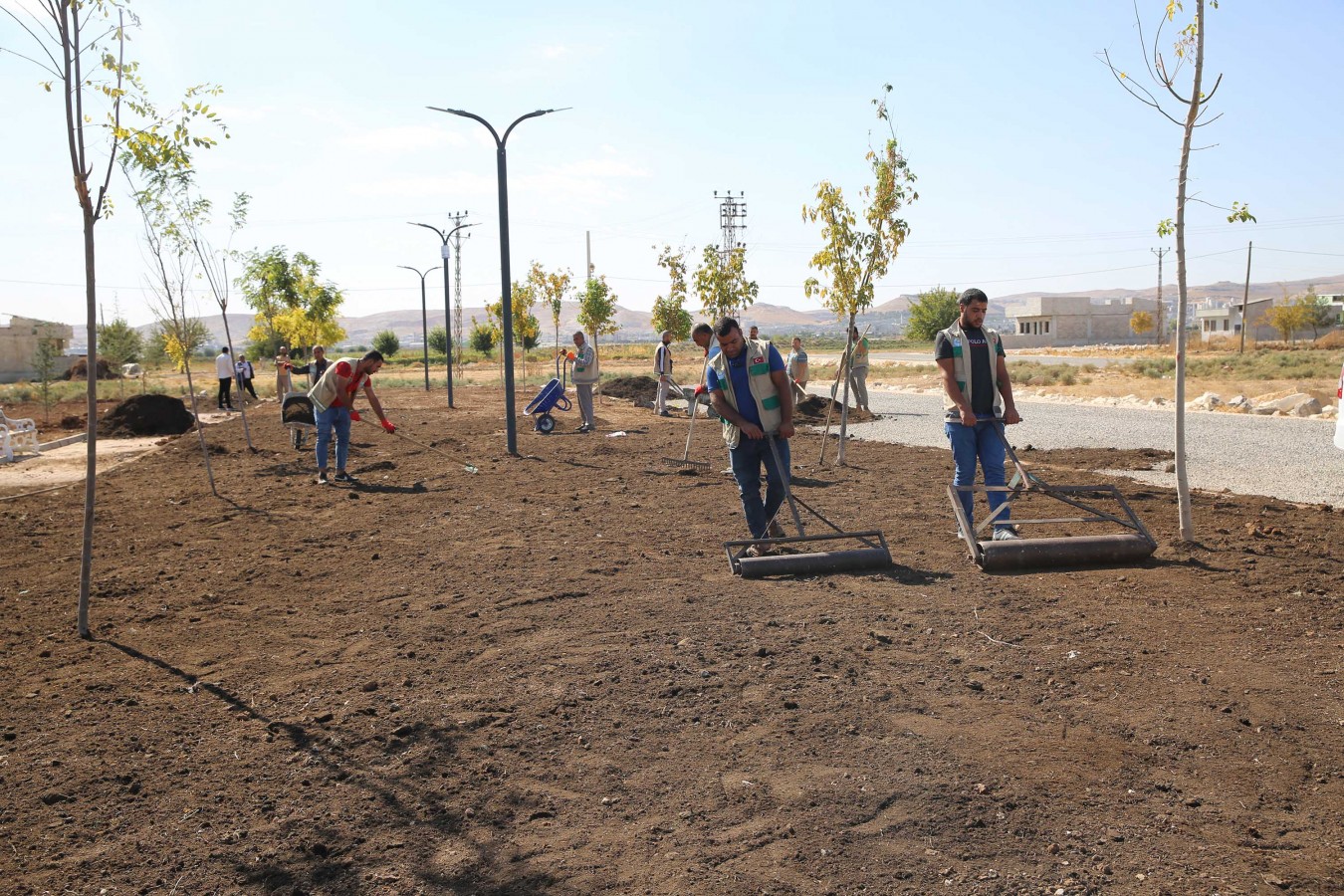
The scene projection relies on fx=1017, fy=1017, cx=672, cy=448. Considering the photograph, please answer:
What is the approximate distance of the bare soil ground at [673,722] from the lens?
327cm

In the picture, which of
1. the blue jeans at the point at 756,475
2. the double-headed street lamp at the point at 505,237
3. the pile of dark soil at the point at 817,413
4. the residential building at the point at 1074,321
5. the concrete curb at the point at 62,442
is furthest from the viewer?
the residential building at the point at 1074,321

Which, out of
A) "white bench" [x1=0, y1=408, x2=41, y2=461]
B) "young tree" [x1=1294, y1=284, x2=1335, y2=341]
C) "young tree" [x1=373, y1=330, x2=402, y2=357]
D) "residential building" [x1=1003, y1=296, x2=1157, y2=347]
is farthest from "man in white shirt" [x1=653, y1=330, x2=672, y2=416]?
"residential building" [x1=1003, y1=296, x2=1157, y2=347]

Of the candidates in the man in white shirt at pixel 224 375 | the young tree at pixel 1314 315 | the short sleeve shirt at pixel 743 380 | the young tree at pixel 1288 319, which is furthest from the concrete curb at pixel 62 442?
the young tree at pixel 1314 315

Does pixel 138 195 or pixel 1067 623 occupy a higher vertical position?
pixel 138 195

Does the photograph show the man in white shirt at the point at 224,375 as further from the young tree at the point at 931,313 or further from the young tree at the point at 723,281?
the young tree at the point at 931,313

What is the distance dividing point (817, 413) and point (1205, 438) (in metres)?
7.63

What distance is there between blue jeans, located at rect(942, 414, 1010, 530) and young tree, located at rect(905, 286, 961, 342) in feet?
330

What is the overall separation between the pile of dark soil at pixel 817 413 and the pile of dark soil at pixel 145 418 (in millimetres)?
13483

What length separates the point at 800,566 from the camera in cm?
651

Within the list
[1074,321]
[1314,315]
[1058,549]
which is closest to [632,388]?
[1058,549]

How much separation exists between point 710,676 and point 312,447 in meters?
13.7

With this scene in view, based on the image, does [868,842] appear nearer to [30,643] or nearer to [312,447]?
[30,643]

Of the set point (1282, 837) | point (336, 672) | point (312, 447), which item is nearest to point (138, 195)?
point (312, 447)

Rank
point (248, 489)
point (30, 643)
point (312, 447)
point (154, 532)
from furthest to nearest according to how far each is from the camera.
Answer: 1. point (312, 447)
2. point (248, 489)
3. point (154, 532)
4. point (30, 643)
